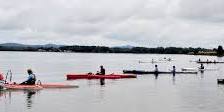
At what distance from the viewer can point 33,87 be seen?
2044 inches

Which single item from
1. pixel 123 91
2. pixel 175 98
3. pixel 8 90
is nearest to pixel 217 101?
pixel 175 98

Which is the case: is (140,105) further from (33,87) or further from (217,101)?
(33,87)

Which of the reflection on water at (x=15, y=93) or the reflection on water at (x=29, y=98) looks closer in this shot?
the reflection on water at (x=29, y=98)

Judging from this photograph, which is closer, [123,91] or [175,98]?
[175,98]

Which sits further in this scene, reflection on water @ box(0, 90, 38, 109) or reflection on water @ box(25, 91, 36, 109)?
reflection on water @ box(0, 90, 38, 109)

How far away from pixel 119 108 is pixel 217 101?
10.9m

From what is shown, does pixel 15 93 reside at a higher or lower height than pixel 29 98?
higher

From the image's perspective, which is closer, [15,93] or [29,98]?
[29,98]

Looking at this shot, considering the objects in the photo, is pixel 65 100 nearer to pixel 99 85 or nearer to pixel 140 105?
pixel 140 105

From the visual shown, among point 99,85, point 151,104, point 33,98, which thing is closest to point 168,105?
point 151,104

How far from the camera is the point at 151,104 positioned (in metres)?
43.5

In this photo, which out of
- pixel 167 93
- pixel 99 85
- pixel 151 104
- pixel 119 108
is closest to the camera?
pixel 119 108

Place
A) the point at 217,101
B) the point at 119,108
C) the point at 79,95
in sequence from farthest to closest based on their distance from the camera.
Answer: the point at 79,95, the point at 217,101, the point at 119,108

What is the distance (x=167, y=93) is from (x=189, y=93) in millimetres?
2499
